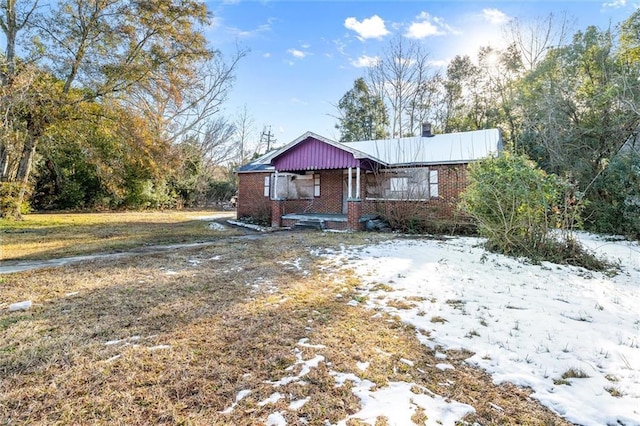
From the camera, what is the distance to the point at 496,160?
7.63 m

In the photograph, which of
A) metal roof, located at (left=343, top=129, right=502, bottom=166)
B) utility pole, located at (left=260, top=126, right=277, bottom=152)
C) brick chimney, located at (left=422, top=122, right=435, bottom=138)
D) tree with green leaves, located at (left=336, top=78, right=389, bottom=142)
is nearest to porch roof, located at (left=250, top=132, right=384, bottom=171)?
metal roof, located at (left=343, top=129, right=502, bottom=166)

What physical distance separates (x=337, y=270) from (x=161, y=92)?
43.9ft

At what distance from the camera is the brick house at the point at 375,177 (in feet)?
41.4

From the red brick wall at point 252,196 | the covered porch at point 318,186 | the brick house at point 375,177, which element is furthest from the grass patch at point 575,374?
the red brick wall at point 252,196

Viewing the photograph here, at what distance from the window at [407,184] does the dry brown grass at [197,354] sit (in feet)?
28.6

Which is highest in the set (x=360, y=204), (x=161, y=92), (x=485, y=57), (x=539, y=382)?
(x=485, y=57)

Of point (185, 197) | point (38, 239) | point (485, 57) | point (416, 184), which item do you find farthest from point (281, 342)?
point (485, 57)

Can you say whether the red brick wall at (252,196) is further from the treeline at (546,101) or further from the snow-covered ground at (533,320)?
the treeline at (546,101)

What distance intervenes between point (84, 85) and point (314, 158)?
1036cm

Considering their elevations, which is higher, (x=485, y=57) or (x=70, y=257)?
(x=485, y=57)

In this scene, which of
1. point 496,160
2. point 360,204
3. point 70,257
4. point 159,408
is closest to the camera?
point 159,408

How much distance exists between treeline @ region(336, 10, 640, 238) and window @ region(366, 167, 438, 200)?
10.9ft

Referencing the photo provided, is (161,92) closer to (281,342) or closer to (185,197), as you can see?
(185,197)

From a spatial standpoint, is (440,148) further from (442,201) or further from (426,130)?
(442,201)
